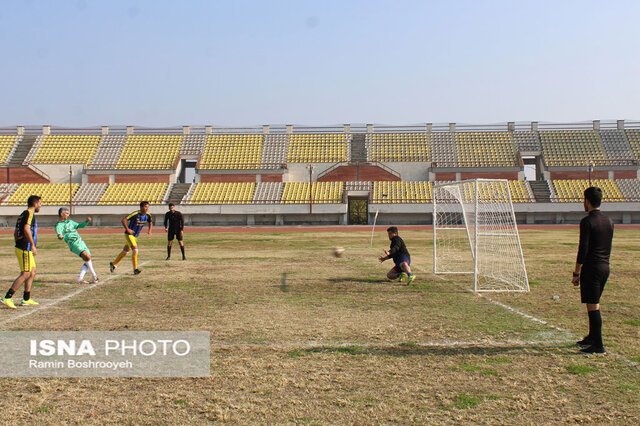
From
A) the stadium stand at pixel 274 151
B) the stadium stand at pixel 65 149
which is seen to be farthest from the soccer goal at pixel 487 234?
the stadium stand at pixel 65 149

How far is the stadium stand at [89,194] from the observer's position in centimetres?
5431

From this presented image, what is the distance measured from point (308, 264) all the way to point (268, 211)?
1385 inches

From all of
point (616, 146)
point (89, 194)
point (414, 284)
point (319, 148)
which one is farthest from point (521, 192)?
point (414, 284)

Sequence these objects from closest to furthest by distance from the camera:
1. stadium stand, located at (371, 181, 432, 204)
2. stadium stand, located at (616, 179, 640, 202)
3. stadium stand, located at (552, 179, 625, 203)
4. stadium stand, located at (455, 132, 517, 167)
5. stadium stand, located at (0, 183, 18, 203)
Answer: stadium stand, located at (552, 179, 625, 203), stadium stand, located at (616, 179, 640, 202), stadium stand, located at (371, 181, 432, 204), stadium stand, located at (0, 183, 18, 203), stadium stand, located at (455, 132, 517, 167)

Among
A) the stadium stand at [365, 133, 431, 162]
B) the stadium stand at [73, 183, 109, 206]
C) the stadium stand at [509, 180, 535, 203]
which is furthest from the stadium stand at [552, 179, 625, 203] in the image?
the stadium stand at [73, 183, 109, 206]

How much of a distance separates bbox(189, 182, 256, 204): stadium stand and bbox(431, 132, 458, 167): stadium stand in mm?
20475

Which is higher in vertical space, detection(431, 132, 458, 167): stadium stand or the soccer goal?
detection(431, 132, 458, 167): stadium stand

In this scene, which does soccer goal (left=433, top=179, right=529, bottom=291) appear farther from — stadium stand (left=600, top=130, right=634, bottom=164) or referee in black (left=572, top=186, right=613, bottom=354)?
stadium stand (left=600, top=130, right=634, bottom=164)

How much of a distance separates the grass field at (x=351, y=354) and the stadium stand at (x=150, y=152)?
47561 mm

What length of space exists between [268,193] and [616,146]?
3864cm

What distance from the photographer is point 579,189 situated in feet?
177

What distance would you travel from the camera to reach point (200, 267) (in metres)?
17.0

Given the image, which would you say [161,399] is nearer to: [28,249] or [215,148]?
[28,249]

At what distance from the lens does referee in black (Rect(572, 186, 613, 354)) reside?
22.5 ft
